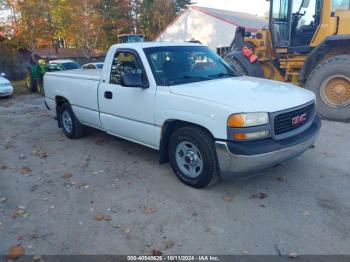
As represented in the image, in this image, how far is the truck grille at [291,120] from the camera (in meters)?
3.82

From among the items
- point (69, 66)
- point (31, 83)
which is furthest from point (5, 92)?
point (69, 66)

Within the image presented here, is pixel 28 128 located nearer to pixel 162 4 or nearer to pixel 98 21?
pixel 98 21

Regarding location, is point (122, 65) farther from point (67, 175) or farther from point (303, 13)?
point (303, 13)

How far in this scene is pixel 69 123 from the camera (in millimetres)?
6969

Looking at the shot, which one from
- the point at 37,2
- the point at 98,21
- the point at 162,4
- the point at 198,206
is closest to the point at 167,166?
the point at 198,206

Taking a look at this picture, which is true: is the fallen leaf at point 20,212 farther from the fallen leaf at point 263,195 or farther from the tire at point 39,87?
the tire at point 39,87

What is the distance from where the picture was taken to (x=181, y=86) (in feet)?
14.3

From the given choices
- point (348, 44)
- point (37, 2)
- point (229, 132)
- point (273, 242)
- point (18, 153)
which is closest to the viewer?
point (273, 242)

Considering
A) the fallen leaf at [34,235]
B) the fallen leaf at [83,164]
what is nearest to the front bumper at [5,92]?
the fallen leaf at [83,164]

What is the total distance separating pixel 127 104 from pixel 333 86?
5196 mm

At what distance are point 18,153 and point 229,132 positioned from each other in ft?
14.8

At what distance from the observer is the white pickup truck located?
3668mm

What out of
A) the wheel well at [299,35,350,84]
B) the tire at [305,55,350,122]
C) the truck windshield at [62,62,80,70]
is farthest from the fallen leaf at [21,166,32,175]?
the truck windshield at [62,62,80,70]

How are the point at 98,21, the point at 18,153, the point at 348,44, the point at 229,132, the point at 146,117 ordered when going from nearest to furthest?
the point at 229,132
the point at 146,117
the point at 18,153
the point at 348,44
the point at 98,21
